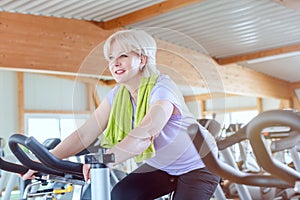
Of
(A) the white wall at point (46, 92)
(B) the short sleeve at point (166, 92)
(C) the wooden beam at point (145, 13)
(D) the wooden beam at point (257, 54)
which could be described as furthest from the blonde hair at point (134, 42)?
(A) the white wall at point (46, 92)

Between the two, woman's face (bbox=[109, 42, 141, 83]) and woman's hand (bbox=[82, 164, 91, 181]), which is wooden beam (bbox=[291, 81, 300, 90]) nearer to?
woman's face (bbox=[109, 42, 141, 83])

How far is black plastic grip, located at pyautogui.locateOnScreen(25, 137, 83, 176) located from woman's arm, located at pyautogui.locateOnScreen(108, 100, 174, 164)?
0.14 m

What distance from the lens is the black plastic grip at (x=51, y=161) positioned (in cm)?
126

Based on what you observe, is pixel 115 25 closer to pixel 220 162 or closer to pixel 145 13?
pixel 145 13

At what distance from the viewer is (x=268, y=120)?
72 centimetres

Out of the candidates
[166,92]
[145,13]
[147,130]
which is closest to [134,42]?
[166,92]

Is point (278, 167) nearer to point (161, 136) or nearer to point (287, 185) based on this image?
point (287, 185)

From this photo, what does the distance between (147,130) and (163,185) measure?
1.42 feet

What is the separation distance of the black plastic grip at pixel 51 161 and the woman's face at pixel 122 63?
41 centimetres

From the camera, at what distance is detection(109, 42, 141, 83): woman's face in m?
1.53

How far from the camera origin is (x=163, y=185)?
5.69 ft

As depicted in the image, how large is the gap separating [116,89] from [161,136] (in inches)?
12.3

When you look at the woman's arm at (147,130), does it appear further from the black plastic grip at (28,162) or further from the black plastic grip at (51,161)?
the black plastic grip at (28,162)

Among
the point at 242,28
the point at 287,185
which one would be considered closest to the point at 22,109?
the point at 242,28
